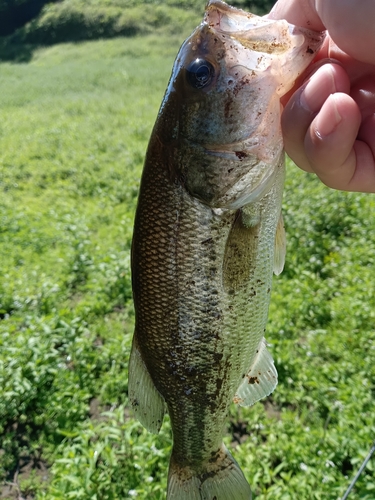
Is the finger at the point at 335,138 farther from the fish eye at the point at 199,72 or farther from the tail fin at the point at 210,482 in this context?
the tail fin at the point at 210,482

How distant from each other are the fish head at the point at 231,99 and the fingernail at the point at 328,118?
21 cm

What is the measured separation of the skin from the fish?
8 centimetres

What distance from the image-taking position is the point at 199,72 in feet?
4.77

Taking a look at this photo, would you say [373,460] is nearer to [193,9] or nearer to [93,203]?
[93,203]

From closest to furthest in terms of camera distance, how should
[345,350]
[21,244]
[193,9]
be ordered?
[345,350]
[21,244]
[193,9]

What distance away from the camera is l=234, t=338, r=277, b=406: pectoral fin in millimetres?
1850

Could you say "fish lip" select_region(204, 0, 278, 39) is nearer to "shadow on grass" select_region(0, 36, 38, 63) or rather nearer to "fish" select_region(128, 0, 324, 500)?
"fish" select_region(128, 0, 324, 500)

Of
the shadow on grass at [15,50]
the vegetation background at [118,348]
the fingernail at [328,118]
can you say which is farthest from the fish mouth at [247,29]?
the shadow on grass at [15,50]

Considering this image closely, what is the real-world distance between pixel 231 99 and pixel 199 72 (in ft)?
0.49

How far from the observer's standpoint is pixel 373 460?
2.87 metres

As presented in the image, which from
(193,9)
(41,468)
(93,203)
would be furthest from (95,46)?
(41,468)

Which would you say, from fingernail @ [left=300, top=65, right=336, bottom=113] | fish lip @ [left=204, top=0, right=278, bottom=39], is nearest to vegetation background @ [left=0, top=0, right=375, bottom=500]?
fingernail @ [left=300, top=65, right=336, bottom=113]

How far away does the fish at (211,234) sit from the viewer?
1433 mm

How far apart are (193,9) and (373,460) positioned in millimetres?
37282
